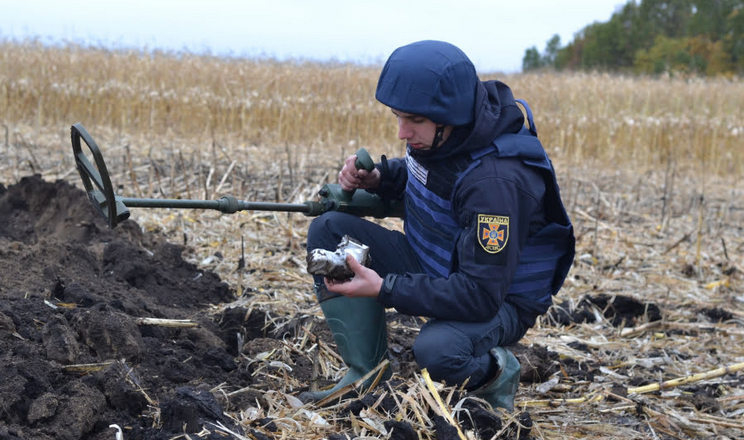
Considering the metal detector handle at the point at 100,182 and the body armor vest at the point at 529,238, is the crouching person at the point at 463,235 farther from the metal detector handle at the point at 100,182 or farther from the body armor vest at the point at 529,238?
the metal detector handle at the point at 100,182

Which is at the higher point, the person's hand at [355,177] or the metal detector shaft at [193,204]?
the person's hand at [355,177]

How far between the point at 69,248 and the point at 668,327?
3343 millimetres

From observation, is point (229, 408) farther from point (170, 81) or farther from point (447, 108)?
point (170, 81)

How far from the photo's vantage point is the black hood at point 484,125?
2.67 metres

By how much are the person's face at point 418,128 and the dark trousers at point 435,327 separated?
22.5 inches

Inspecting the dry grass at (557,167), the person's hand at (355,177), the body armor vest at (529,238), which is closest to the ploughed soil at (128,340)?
the dry grass at (557,167)

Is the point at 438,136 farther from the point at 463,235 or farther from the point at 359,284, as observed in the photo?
the point at 359,284

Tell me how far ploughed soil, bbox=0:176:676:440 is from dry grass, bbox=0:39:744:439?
0.16 m

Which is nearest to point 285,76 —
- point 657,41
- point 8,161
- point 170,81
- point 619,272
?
point 170,81

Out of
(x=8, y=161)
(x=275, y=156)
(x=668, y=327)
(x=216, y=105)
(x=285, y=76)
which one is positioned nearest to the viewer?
(x=668, y=327)

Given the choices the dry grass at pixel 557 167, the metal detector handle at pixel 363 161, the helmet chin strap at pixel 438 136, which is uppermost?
the helmet chin strap at pixel 438 136

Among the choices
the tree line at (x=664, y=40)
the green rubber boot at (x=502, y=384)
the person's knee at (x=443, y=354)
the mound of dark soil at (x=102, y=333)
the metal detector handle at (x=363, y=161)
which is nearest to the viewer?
the mound of dark soil at (x=102, y=333)

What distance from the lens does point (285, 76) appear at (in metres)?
13.4

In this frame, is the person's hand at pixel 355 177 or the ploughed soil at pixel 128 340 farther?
the person's hand at pixel 355 177
